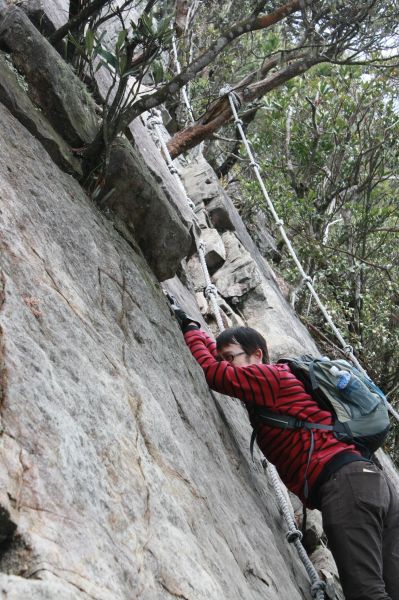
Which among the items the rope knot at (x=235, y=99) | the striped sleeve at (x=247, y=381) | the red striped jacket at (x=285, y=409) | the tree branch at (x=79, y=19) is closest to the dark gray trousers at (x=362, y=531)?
the red striped jacket at (x=285, y=409)

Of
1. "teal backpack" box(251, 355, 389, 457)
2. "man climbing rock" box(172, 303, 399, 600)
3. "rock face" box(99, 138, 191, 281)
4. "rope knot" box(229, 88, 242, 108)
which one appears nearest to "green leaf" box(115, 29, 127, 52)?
"rock face" box(99, 138, 191, 281)

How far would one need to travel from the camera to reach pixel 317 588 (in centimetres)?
415

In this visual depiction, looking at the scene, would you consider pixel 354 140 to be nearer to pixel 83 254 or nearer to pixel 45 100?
pixel 45 100

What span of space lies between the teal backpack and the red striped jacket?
4cm

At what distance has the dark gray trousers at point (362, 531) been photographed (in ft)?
11.8

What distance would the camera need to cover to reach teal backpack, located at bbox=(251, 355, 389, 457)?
3.98 metres

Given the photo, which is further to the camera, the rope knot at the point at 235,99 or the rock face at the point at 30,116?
the rope knot at the point at 235,99

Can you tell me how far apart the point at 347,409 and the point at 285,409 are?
0.36m

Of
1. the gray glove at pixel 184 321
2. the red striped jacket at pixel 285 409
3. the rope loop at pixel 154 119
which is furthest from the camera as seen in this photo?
the rope loop at pixel 154 119

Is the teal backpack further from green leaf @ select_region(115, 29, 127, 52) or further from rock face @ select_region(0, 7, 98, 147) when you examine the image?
green leaf @ select_region(115, 29, 127, 52)

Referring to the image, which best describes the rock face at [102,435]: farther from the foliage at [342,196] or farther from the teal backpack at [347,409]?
the foliage at [342,196]

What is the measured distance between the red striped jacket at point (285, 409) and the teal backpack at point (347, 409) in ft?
0.14

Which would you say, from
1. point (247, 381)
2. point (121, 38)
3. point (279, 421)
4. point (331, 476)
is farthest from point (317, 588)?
point (121, 38)

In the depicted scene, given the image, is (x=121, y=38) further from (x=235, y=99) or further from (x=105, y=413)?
(x=235, y=99)
